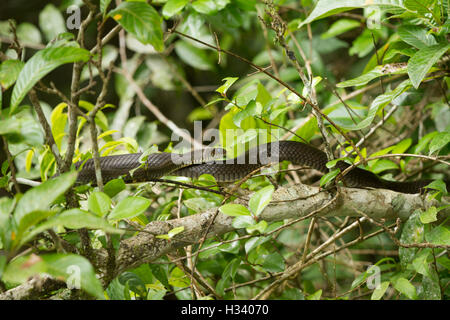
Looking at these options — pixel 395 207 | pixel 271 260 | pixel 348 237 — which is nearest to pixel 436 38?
pixel 395 207

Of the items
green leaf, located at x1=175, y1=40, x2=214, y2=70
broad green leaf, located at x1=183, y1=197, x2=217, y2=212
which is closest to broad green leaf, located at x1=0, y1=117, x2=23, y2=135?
broad green leaf, located at x1=183, y1=197, x2=217, y2=212

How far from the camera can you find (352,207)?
1330 mm

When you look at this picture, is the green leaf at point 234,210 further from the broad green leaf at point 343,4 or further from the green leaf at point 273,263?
the broad green leaf at point 343,4

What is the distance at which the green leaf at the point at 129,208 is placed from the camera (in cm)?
92

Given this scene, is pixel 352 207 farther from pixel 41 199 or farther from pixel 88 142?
pixel 88 142

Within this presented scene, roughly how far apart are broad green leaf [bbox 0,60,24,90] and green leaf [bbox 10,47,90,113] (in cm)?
3

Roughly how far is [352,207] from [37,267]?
3.13 ft

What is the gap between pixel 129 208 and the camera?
93cm

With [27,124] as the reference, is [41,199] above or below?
below

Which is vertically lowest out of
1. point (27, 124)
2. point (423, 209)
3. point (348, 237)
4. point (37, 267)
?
point (348, 237)

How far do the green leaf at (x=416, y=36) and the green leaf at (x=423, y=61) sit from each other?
12cm

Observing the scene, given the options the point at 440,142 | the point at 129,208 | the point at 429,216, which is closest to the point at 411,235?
the point at 429,216

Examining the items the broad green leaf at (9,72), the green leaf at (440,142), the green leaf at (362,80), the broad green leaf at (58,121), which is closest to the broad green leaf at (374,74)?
the green leaf at (362,80)
